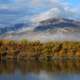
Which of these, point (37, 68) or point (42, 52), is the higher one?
point (42, 52)

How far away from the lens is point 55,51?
5828 cm

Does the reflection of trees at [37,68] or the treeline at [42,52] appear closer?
the reflection of trees at [37,68]

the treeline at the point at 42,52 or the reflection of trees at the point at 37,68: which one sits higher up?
the treeline at the point at 42,52

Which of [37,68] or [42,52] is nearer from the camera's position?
[37,68]

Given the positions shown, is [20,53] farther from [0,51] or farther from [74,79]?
[74,79]

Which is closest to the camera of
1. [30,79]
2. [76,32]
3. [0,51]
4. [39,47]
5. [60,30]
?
[30,79]

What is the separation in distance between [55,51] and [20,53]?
566cm

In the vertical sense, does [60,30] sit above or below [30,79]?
above

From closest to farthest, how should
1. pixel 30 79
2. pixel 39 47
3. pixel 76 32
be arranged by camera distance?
pixel 30 79
pixel 39 47
pixel 76 32

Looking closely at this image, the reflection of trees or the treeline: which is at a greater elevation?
the treeline

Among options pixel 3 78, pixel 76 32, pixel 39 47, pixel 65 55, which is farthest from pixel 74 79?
pixel 76 32

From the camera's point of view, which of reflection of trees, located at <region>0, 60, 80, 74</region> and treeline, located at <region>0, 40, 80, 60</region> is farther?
treeline, located at <region>0, 40, 80, 60</region>

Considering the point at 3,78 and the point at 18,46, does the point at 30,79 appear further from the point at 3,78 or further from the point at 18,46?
the point at 18,46

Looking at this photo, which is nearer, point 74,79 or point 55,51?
point 74,79
